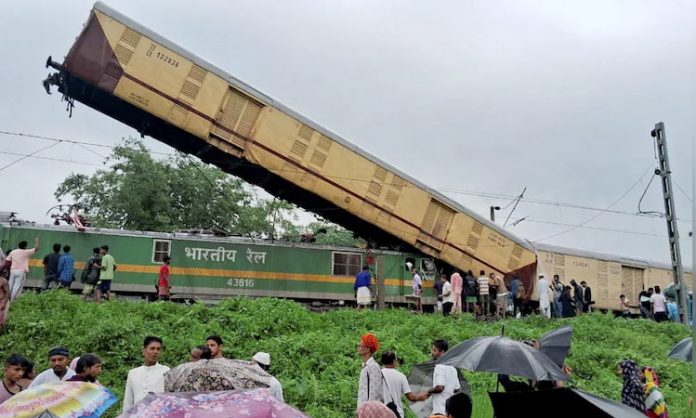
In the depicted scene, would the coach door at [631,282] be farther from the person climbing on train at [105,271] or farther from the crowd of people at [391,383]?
the crowd of people at [391,383]

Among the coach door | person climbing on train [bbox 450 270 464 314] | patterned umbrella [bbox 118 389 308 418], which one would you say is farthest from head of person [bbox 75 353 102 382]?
the coach door

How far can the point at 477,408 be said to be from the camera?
8.12 metres

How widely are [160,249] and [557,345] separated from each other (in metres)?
13.3

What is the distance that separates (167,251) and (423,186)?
784 cm

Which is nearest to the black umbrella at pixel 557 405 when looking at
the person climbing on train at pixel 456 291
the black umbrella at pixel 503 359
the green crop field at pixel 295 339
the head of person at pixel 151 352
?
the black umbrella at pixel 503 359

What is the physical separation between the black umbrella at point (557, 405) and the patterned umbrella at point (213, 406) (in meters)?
1.47

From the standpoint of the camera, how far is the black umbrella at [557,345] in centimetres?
623

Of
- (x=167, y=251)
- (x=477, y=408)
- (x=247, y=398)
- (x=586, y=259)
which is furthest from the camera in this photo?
(x=586, y=259)

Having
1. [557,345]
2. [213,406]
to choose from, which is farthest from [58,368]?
[557,345]

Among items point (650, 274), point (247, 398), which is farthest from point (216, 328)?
point (650, 274)

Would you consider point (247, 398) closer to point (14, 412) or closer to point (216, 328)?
point (14, 412)

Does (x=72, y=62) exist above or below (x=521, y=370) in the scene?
above

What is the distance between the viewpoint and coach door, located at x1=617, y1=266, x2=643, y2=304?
2573cm

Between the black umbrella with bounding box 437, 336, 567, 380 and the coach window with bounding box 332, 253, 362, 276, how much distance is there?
1376 cm
